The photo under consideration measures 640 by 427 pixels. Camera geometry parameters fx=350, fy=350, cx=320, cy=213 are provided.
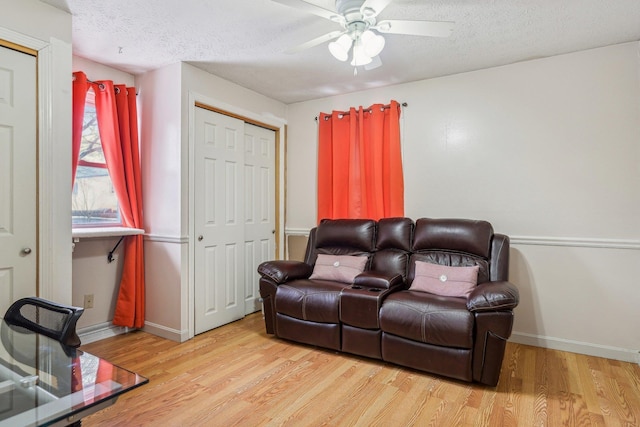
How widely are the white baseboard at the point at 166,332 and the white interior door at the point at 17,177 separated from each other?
3.80 ft

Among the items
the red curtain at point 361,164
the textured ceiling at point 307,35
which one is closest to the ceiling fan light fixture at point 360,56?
the textured ceiling at point 307,35

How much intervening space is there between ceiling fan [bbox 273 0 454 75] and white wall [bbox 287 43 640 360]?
1452 millimetres

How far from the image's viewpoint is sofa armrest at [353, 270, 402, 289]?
2719mm

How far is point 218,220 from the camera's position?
134 inches

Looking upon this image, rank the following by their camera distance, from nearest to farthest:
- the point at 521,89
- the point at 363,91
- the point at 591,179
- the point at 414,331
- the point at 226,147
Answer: the point at 414,331 < the point at 591,179 < the point at 521,89 < the point at 226,147 < the point at 363,91

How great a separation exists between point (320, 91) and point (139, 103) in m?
1.80

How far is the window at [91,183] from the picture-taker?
9.59 feet

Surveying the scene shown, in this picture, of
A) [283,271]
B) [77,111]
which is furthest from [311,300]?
[77,111]

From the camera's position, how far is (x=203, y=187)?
3242 mm

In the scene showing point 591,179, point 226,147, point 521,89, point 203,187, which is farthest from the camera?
point 226,147

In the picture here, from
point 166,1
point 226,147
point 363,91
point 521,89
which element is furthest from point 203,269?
point 521,89

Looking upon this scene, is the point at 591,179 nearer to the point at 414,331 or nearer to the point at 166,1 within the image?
the point at 414,331

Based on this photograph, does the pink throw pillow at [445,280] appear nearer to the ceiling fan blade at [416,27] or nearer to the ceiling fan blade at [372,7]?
the ceiling fan blade at [416,27]

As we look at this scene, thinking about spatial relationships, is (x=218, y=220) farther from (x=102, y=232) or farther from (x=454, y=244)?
(x=454, y=244)
